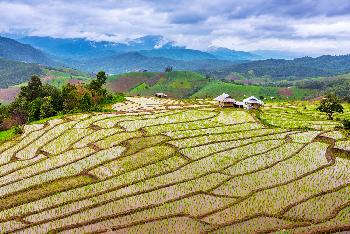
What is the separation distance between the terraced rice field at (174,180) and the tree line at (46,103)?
50.0 feet

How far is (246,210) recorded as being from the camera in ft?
68.8

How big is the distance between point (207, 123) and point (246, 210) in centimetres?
2436

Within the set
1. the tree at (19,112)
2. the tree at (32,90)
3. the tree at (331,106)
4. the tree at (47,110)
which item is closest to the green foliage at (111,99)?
the tree at (32,90)

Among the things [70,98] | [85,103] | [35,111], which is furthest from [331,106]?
[35,111]

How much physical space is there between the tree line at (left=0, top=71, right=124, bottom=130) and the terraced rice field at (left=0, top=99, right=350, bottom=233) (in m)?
15.2

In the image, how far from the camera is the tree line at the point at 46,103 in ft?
185

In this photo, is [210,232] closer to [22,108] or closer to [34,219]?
[34,219]

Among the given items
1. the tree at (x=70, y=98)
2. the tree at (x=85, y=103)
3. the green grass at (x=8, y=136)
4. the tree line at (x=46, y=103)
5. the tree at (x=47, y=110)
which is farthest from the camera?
the tree at (x=70, y=98)

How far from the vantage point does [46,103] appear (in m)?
56.9

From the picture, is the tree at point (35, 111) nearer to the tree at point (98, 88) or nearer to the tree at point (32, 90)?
the tree at point (32, 90)

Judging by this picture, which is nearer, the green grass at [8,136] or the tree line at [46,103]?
the green grass at [8,136]

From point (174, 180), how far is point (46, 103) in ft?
122

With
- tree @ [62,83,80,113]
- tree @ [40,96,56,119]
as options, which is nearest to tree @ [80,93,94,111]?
tree @ [62,83,80,113]

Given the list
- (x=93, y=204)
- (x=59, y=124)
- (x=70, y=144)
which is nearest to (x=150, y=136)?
(x=70, y=144)
